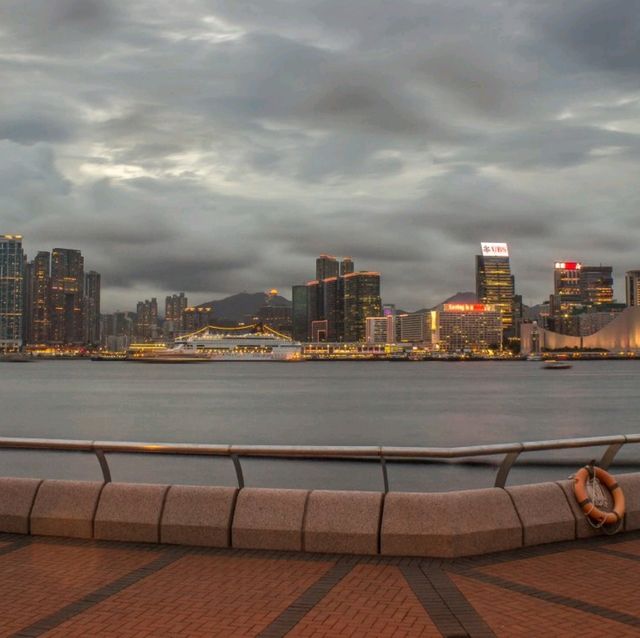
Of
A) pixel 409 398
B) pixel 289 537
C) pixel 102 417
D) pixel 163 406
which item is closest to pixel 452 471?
pixel 289 537

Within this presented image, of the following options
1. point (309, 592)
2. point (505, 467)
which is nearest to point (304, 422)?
point (505, 467)

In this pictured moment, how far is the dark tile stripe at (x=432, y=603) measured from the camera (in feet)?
22.2

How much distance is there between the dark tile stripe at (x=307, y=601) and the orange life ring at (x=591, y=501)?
10.6ft

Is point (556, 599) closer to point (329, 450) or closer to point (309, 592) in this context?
point (309, 592)

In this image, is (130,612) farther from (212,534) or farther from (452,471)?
(452,471)

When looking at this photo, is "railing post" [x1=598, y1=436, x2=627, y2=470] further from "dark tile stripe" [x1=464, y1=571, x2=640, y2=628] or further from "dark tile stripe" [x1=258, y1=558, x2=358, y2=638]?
"dark tile stripe" [x1=258, y1=558, x2=358, y2=638]

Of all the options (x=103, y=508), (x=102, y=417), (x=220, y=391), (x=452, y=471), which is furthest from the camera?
(x=220, y=391)

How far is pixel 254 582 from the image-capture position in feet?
27.3

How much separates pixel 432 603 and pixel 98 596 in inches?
138

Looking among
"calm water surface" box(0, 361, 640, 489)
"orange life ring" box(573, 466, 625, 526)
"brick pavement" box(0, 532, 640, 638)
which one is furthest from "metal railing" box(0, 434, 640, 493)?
"calm water surface" box(0, 361, 640, 489)

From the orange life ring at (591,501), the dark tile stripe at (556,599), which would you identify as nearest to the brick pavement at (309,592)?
the dark tile stripe at (556,599)

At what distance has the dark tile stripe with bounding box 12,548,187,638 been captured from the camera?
6.90 metres

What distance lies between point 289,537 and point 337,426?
50.6 meters

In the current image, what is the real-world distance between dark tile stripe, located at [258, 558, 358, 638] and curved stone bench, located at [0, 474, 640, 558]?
0.59m
